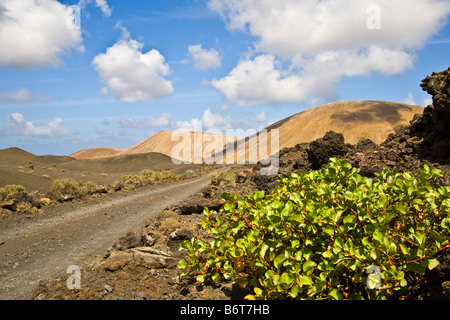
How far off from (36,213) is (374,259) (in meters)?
11.8

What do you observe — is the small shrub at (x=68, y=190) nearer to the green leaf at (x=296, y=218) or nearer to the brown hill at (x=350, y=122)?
the green leaf at (x=296, y=218)

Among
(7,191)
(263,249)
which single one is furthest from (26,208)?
(263,249)

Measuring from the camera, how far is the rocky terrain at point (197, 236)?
4.05 m

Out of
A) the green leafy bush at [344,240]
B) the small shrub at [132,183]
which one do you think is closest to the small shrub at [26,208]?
the small shrub at [132,183]

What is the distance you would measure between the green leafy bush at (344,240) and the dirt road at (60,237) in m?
4.29

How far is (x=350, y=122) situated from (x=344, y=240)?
1648 inches

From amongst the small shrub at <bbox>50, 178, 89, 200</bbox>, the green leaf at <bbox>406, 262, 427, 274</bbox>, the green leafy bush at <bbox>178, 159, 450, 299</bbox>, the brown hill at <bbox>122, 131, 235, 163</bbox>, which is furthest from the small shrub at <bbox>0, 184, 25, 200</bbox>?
the brown hill at <bbox>122, 131, 235, 163</bbox>

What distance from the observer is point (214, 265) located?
3.32 meters

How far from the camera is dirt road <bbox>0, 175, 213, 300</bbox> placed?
18.9ft

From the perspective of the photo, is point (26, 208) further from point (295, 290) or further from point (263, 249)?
point (295, 290)

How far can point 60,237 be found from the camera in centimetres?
816

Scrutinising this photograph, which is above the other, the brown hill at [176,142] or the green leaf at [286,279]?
the brown hill at [176,142]

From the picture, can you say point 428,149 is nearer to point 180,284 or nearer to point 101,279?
point 180,284
